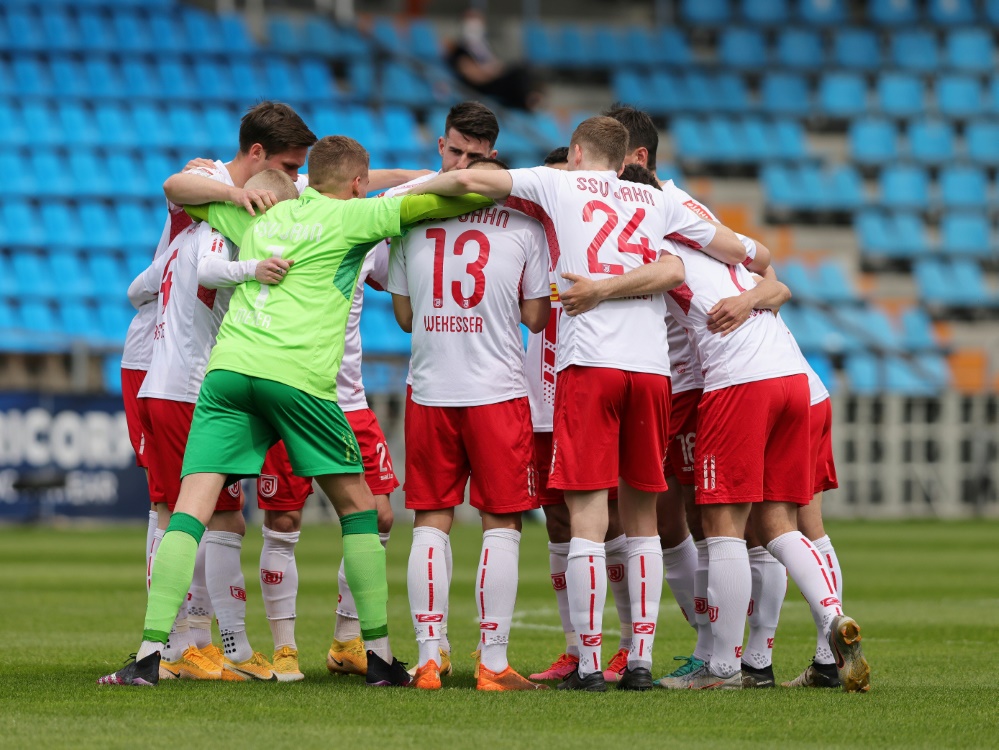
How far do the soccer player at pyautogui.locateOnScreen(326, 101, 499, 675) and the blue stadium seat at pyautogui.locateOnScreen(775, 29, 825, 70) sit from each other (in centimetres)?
2144

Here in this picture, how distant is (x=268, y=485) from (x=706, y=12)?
22513 mm

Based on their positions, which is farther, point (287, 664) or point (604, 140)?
point (287, 664)

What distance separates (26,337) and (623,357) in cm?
1364

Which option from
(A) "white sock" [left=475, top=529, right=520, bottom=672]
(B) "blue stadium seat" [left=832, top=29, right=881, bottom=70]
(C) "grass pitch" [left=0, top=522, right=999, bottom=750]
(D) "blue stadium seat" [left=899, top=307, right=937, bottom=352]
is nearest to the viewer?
(C) "grass pitch" [left=0, top=522, right=999, bottom=750]

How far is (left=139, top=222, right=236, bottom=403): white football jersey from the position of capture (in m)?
6.48

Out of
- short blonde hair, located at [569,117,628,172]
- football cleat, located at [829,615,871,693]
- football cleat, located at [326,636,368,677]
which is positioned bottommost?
football cleat, located at [326,636,368,677]

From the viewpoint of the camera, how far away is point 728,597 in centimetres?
605

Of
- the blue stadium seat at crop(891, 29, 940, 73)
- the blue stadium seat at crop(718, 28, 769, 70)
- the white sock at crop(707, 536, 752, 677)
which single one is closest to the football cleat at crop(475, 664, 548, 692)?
the white sock at crop(707, 536, 752, 677)

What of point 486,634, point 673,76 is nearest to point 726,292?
point 486,634

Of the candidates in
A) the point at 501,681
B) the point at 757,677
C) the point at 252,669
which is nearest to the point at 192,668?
the point at 252,669

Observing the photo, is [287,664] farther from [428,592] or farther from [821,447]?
[821,447]

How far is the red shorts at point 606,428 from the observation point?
595cm

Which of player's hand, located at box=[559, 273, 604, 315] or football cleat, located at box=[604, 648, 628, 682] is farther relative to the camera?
football cleat, located at box=[604, 648, 628, 682]

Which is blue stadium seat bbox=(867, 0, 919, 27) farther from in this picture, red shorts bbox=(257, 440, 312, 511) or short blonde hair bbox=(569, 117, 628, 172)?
red shorts bbox=(257, 440, 312, 511)
